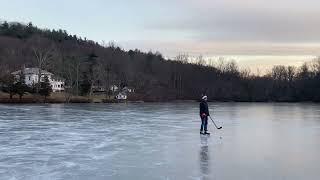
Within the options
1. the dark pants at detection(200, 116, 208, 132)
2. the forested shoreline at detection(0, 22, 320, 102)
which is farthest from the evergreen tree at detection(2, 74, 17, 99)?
the dark pants at detection(200, 116, 208, 132)

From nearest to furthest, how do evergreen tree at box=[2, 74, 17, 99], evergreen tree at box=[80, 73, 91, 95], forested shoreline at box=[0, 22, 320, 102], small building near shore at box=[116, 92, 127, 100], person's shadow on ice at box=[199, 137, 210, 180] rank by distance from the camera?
1. person's shadow on ice at box=[199, 137, 210, 180]
2. evergreen tree at box=[2, 74, 17, 99]
3. evergreen tree at box=[80, 73, 91, 95]
4. small building near shore at box=[116, 92, 127, 100]
5. forested shoreline at box=[0, 22, 320, 102]

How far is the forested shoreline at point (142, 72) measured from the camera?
8231cm

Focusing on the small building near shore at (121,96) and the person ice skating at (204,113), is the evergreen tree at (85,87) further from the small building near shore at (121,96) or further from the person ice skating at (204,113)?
the person ice skating at (204,113)

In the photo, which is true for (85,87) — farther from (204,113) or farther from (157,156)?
(157,156)

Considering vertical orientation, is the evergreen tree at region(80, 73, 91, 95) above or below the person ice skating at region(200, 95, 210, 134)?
above

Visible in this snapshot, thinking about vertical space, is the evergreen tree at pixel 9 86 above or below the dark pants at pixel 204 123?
above

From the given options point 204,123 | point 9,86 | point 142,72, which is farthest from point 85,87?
point 204,123


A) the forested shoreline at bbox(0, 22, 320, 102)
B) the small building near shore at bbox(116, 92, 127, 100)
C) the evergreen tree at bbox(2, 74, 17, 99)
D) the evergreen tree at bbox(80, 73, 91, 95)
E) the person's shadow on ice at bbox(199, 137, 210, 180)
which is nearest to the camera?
the person's shadow on ice at bbox(199, 137, 210, 180)

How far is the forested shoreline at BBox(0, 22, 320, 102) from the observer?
82312mm

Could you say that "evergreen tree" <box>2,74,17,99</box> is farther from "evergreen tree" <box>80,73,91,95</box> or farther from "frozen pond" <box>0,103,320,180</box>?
"frozen pond" <box>0,103,320,180</box>

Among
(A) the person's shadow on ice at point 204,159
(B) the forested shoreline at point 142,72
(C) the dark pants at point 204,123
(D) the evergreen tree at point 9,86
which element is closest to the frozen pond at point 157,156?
(A) the person's shadow on ice at point 204,159

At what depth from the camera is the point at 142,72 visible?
385ft

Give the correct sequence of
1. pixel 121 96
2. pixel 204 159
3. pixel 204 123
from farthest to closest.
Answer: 1. pixel 121 96
2. pixel 204 123
3. pixel 204 159

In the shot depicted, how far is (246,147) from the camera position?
500 inches
